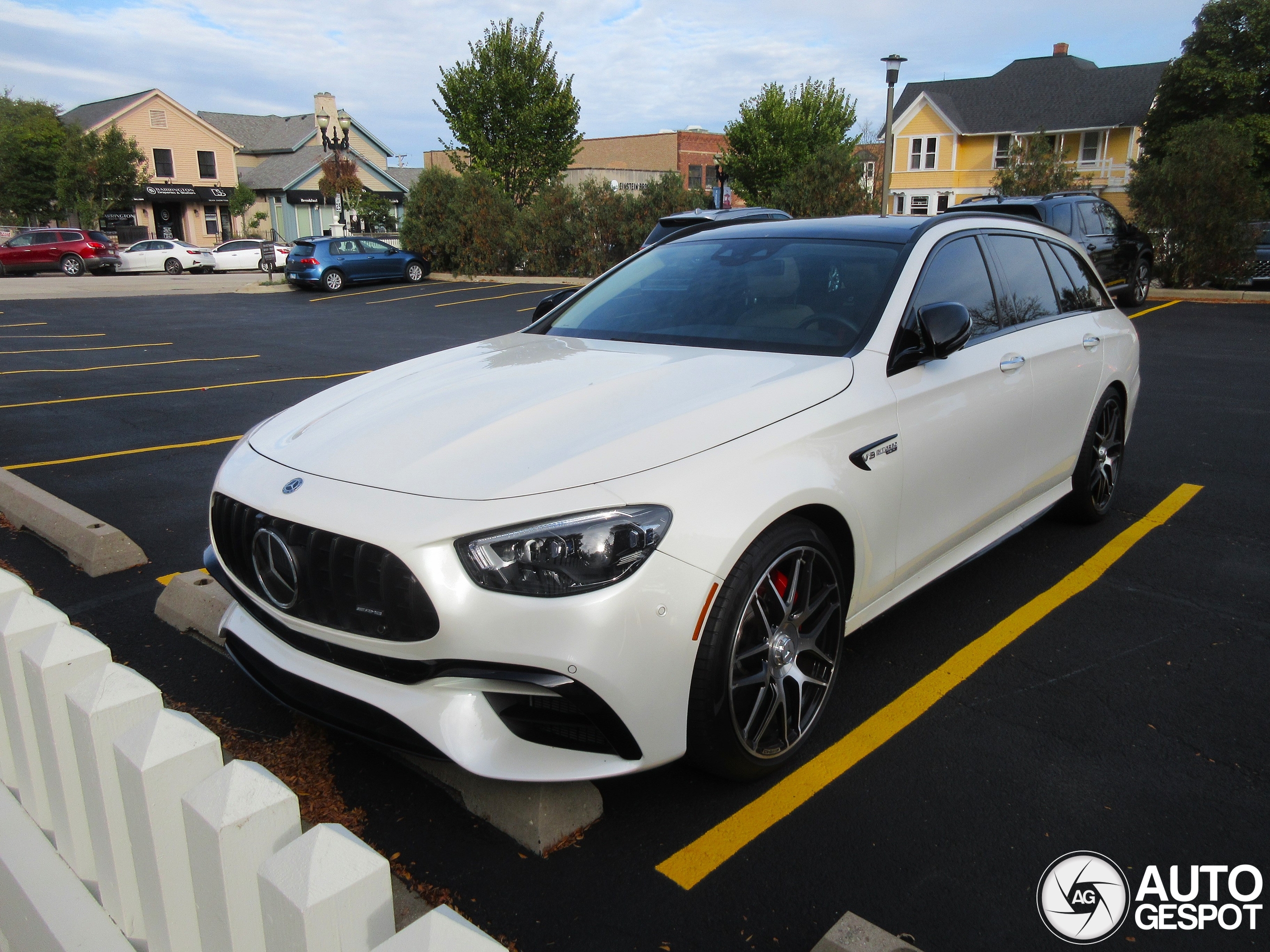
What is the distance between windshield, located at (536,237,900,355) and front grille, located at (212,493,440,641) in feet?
5.50

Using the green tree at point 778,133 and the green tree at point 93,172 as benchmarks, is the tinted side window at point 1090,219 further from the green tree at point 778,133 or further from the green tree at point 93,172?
the green tree at point 93,172

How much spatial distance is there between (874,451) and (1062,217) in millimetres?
12020

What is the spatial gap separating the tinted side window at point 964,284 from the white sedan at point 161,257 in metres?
37.7

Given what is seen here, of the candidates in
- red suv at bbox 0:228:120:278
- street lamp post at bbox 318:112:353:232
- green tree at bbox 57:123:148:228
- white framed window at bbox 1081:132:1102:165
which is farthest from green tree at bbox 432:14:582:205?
white framed window at bbox 1081:132:1102:165

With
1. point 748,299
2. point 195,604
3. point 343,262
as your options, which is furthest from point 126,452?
point 343,262

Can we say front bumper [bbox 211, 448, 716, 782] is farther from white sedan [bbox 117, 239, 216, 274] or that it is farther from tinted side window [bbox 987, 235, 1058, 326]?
white sedan [bbox 117, 239, 216, 274]

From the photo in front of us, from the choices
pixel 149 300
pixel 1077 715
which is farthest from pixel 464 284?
pixel 1077 715

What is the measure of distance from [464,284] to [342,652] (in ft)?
82.3

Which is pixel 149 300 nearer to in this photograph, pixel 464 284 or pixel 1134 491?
pixel 464 284

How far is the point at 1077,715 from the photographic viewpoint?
326 centimetres

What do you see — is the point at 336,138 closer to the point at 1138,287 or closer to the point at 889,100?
the point at 889,100

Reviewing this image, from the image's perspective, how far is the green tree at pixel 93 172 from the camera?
46.4 m

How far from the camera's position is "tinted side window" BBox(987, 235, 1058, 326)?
4.29m

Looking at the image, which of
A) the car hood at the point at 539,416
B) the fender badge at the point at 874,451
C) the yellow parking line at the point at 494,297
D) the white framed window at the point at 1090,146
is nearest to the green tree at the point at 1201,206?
the yellow parking line at the point at 494,297
